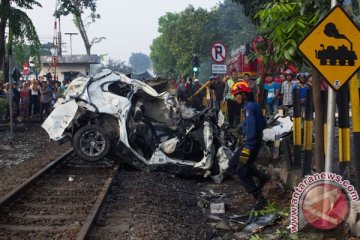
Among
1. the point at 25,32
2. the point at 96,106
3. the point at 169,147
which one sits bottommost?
the point at 169,147

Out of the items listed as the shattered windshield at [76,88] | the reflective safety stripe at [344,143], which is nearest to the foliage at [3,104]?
the shattered windshield at [76,88]

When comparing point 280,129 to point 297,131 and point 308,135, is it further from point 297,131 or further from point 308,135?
point 308,135

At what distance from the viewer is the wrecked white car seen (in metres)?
9.91

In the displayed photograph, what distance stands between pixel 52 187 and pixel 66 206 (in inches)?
58.4

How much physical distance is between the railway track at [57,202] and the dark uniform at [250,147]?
6.44ft

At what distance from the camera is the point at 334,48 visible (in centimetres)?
509

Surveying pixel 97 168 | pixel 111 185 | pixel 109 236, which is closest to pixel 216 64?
pixel 97 168

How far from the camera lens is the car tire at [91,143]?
10.2m

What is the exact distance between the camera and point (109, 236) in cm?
608

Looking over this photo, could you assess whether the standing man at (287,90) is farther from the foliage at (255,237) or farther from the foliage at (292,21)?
the foliage at (255,237)

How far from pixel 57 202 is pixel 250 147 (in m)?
2.88

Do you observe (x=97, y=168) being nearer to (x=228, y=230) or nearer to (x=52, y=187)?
(x=52, y=187)

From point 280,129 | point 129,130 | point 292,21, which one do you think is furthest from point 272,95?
point 292,21

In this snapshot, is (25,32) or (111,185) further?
(25,32)
